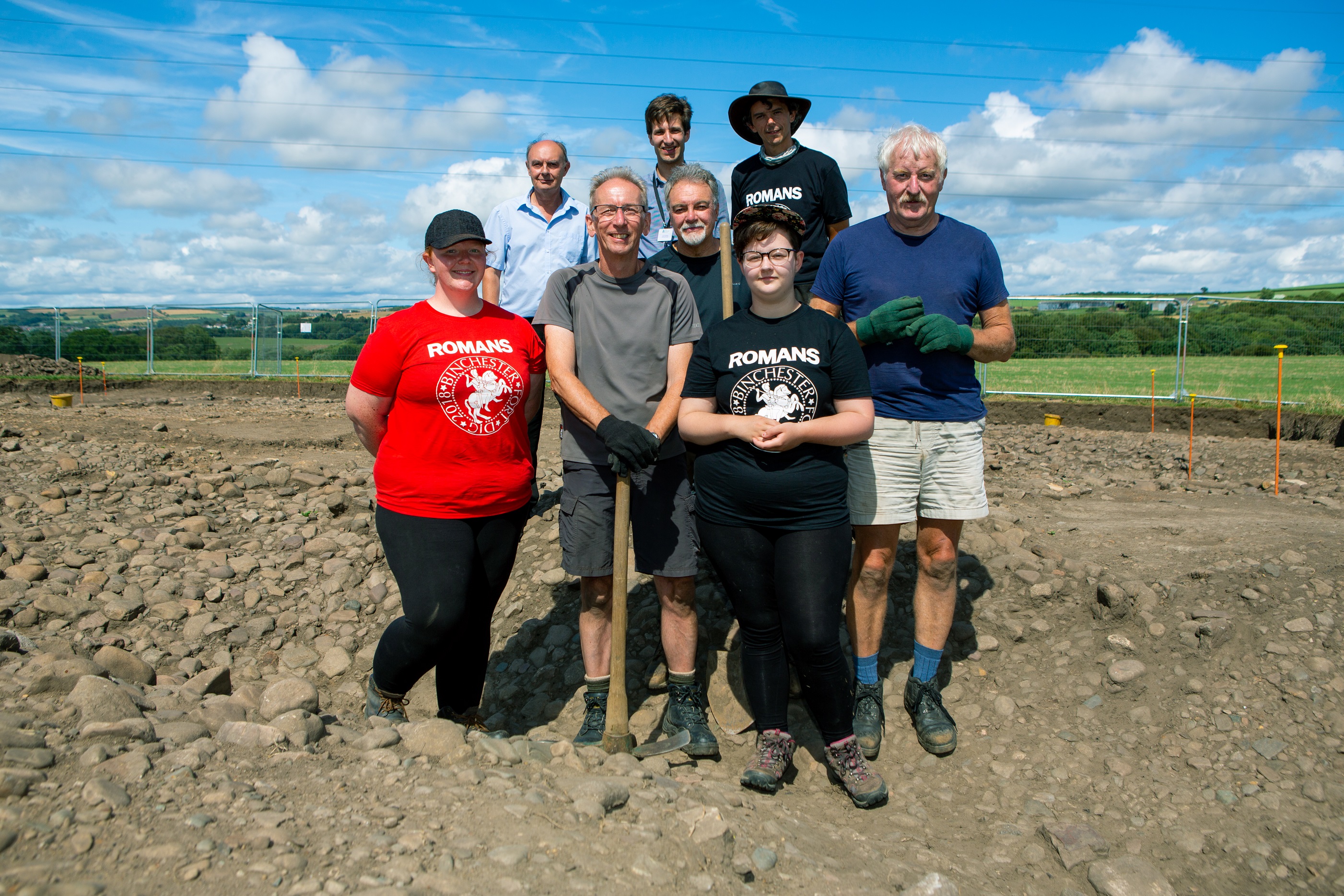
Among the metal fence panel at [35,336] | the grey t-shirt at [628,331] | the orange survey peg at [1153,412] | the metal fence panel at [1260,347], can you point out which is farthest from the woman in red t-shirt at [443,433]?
the metal fence panel at [35,336]

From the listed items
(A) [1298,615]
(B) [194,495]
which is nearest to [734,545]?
(A) [1298,615]

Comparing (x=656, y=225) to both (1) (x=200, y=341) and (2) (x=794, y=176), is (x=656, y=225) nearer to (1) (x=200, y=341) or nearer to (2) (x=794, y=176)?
(2) (x=794, y=176)

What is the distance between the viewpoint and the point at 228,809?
239 centimetres

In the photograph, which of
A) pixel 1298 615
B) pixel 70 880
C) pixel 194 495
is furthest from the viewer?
pixel 194 495

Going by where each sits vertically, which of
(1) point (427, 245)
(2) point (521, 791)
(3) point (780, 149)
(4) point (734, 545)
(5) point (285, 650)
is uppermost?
(3) point (780, 149)

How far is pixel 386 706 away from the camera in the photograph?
11.7 feet

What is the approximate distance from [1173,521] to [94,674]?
6.60 m

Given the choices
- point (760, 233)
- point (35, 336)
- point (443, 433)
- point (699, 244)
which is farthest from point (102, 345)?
point (760, 233)

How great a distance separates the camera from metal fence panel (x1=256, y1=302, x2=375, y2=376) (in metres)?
21.3

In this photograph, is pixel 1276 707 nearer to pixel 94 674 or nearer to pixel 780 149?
pixel 780 149

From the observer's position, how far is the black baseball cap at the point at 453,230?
326 cm

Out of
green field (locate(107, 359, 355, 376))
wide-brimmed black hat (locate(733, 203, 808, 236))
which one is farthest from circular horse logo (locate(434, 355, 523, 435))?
green field (locate(107, 359, 355, 376))

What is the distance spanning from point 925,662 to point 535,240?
A: 2880 mm

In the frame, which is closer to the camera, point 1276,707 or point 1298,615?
point 1276,707
